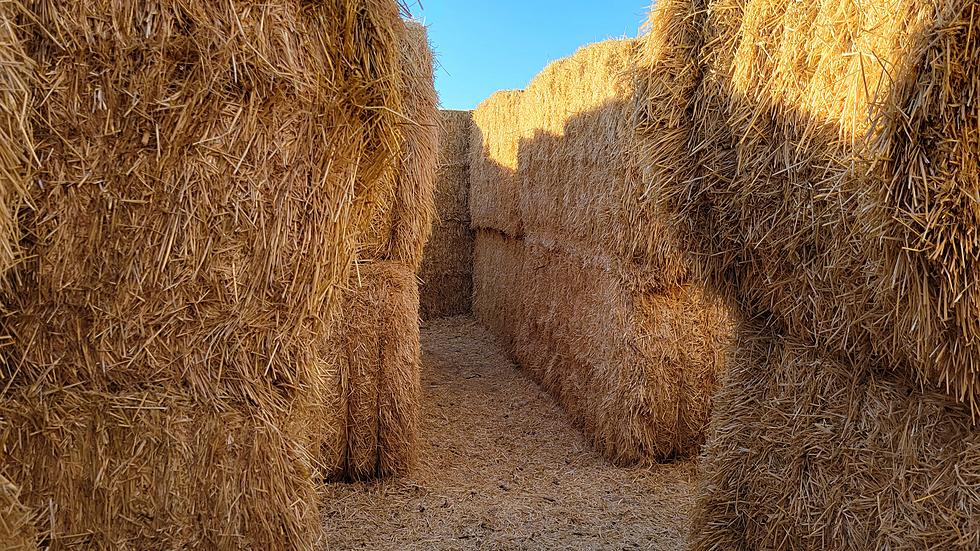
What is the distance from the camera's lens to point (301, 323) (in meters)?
2.09

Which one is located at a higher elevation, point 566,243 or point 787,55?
point 787,55

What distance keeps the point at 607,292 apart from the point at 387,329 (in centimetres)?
154

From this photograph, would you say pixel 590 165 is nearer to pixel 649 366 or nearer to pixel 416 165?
pixel 416 165

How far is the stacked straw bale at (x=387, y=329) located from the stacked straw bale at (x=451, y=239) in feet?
17.6

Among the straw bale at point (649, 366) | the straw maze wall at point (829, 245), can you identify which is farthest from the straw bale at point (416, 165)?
the straw maze wall at point (829, 245)

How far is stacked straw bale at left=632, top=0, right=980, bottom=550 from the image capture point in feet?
5.10

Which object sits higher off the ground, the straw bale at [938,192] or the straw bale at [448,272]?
the straw bale at [938,192]

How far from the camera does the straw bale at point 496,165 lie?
745 cm

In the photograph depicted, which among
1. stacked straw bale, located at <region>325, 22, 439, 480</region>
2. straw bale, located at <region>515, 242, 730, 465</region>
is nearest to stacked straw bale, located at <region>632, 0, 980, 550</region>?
straw bale, located at <region>515, 242, 730, 465</region>

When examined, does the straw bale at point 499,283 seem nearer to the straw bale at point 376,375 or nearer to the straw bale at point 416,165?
the straw bale at point 416,165

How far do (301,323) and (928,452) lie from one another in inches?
73.1

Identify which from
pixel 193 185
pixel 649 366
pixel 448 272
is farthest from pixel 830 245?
pixel 448 272

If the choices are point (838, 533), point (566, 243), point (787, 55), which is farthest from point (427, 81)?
point (838, 533)

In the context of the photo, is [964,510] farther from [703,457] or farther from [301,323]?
[301,323]
